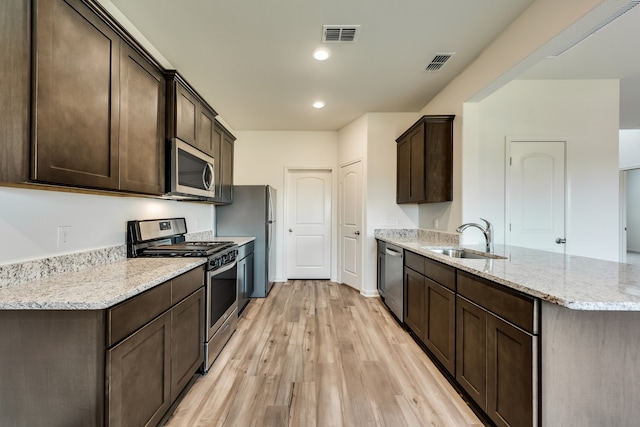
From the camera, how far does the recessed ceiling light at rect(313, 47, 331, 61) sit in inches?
95.4

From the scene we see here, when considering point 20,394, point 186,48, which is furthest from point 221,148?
point 20,394

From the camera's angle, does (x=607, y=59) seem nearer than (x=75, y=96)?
No

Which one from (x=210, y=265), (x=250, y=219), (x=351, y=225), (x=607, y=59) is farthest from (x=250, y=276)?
(x=607, y=59)

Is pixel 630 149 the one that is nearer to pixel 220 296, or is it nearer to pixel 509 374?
pixel 509 374

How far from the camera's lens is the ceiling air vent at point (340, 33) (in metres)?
2.14

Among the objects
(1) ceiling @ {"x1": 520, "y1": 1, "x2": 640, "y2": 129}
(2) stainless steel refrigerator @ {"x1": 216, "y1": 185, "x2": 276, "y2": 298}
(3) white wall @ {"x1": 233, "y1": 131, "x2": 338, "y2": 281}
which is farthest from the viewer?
(3) white wall @ {"x1": 233, "y1": 131, "x2": 338, "y2": 281}

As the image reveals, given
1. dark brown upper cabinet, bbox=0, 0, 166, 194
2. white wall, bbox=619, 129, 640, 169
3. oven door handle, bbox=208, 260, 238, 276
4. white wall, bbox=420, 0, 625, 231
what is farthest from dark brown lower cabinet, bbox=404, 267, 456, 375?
white wall, bbox=619, 129, 640, 169

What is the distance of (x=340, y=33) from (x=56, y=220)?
92.0 inches

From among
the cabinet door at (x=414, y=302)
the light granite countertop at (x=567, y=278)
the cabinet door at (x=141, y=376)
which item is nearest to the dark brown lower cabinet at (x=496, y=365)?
the light granite countertop at (x=567, y=278)

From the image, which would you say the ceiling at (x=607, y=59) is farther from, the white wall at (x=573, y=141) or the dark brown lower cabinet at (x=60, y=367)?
the dark brown lower cabinet at (x=60, y=367)

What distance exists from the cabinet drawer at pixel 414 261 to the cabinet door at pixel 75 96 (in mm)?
2368

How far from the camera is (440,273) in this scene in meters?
2.07

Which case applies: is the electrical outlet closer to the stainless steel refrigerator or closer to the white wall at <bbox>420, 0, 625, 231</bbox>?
the stainless steel refrigerator

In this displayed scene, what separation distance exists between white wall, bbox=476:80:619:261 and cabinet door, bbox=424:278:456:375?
139cm
